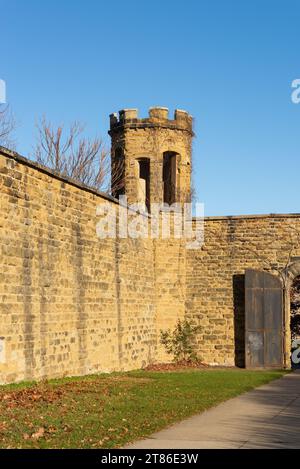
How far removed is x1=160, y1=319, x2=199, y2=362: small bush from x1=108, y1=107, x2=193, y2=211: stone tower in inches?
214

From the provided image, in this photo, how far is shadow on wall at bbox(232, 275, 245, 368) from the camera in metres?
20.5

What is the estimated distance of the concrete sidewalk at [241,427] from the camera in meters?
7.21

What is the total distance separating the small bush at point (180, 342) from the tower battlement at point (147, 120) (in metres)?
7.63

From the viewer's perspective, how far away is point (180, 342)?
68.0 ft

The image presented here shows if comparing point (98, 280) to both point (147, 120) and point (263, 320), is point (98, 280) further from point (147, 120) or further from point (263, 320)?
point (147, 120)

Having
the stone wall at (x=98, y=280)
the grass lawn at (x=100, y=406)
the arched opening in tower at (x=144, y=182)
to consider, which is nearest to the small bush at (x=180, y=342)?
the stone wall at (x=98, y=280)

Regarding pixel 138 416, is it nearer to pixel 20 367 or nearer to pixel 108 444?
pixel 108 444

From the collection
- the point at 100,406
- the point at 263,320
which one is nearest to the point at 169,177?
the point at 263,320

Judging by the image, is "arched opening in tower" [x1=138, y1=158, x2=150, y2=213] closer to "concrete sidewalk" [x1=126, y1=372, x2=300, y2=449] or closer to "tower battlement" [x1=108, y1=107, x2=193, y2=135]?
"tower battlement" [x1=108, y1=107, x2=193, y2=135]

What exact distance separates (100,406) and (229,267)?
37.2 ft

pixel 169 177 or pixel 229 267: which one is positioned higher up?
pixel 169 177

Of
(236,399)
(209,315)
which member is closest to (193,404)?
(236,399)

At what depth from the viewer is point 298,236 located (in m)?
20.5

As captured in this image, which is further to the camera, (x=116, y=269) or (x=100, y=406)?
(x=116, y=269)
